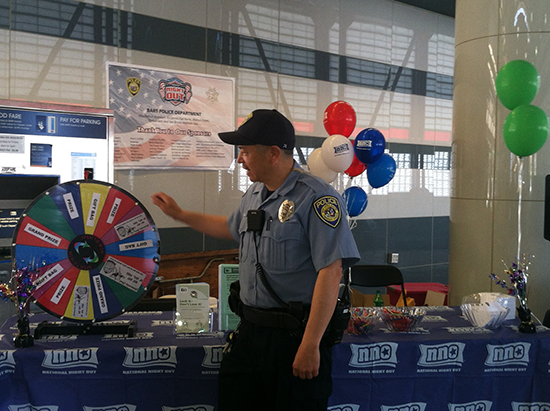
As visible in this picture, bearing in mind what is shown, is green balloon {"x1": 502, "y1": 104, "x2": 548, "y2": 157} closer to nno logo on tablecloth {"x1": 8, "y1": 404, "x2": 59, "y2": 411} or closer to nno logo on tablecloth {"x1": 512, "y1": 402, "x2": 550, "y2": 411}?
nno logo on tablecloth {"x1": 512, "y1": 402, "x2": 550, "y2": 411}

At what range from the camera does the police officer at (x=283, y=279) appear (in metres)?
1.84

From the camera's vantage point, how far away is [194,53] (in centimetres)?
502

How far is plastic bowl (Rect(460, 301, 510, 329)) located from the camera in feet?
8.41

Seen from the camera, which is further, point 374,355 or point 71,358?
point 374,355

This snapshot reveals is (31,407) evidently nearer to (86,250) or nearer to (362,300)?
(86,250)

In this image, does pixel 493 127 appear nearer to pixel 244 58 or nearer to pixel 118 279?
pixel 244 58

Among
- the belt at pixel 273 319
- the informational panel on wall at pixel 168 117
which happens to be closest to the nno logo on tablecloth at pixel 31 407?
the belt at pixel 273 319

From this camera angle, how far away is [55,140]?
3691 millimetres

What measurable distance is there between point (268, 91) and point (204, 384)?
389 centimetres

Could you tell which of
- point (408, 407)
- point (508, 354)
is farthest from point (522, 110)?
point (408, 407)

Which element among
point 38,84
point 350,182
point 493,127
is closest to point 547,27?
point 493,127

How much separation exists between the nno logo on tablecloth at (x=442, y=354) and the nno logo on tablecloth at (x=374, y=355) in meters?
0.13

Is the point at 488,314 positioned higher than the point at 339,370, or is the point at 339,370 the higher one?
the point at 488,314

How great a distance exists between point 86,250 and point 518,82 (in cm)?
284
